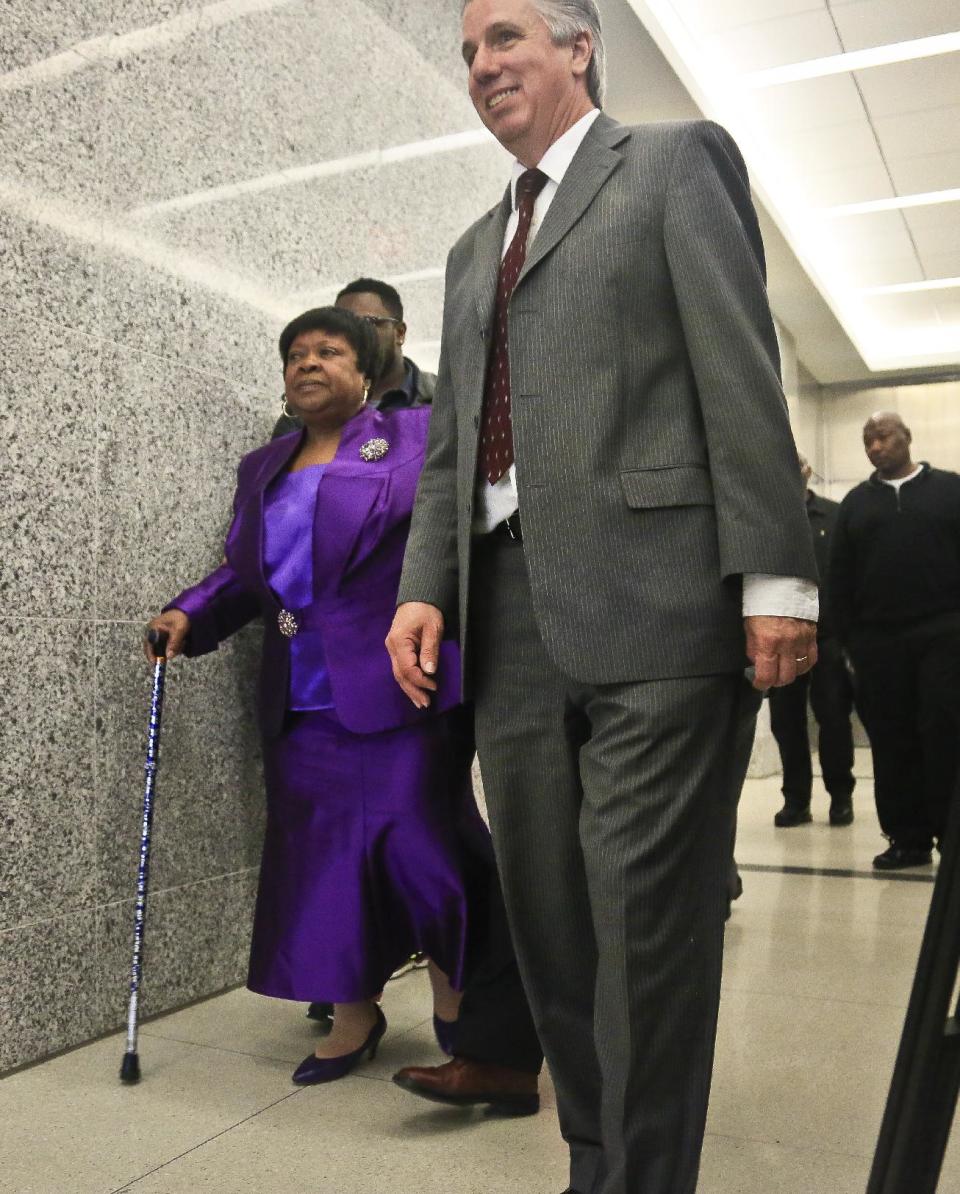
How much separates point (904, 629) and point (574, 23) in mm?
3772

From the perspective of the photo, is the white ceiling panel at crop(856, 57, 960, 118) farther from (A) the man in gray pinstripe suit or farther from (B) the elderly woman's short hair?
(A) the man in gray pinstripe suit

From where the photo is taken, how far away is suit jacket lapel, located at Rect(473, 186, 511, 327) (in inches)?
67.8

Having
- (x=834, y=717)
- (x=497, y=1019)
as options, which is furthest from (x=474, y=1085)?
(x=834, y=717)

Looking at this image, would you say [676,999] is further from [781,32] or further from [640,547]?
[781,32]

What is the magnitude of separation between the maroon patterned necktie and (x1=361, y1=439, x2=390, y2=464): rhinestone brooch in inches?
33.1

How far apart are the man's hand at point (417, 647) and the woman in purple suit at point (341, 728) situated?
0.68m

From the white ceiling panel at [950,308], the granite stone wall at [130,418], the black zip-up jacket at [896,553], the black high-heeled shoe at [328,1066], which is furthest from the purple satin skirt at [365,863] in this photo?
the white ceiling panel at [950,308]

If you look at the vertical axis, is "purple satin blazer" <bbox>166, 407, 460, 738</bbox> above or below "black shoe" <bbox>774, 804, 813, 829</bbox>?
above

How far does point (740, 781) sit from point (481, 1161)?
816 millimetres

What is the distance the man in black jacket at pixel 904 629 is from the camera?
Result: 488 cm

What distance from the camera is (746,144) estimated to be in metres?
7.25

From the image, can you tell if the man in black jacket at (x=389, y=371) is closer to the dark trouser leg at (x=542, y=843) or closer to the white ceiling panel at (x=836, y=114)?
the dark trouser leg at (x=542, y=843)

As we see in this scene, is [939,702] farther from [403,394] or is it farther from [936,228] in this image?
[936,228]

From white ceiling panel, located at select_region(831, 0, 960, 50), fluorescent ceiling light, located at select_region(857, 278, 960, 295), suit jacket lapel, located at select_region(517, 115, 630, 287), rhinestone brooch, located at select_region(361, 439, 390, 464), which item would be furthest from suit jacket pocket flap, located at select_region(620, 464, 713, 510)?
fluorescent ceiling light, located at select_region(857, 278, 960, 295)
